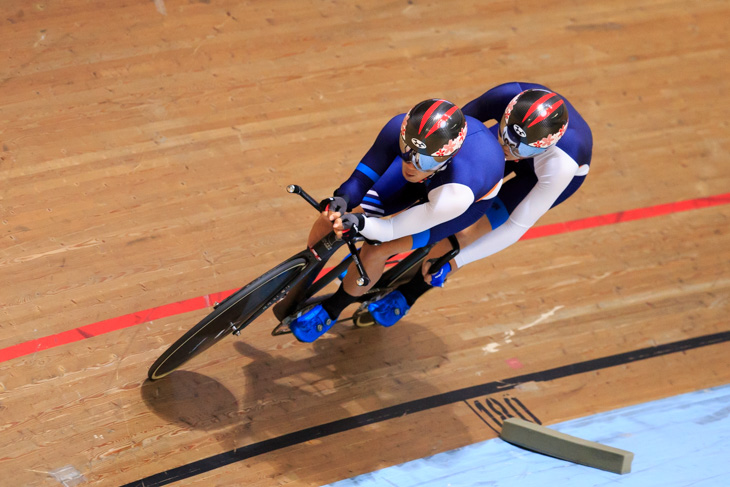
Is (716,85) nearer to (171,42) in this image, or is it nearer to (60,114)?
(171,42)

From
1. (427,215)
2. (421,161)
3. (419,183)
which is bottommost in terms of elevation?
(419,183)

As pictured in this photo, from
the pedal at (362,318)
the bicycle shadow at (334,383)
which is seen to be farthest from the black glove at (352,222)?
the bicycle shadow at (334,383)

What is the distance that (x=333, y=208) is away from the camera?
9.96ft

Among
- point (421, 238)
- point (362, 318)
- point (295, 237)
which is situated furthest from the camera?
point (295, 237)

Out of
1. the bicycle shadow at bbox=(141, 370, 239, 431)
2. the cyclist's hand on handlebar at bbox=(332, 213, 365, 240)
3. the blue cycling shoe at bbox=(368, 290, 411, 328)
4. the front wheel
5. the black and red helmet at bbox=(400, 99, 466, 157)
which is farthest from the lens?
the blue cycling shoe at bbox=(368, 290, 411, 328)

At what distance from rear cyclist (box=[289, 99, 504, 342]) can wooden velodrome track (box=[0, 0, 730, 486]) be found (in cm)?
98

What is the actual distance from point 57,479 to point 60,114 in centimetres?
236

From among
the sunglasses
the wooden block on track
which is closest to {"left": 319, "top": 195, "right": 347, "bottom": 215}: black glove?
the sunglasses

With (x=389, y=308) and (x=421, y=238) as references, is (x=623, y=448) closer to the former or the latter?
(x=389, y=308)

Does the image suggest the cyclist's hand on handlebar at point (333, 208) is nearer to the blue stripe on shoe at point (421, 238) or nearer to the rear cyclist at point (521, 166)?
the blue stripe on shoe at point (421, 238)

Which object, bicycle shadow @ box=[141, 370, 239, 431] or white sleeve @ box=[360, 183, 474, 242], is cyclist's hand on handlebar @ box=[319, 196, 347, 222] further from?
bicycle shadow @ box=[141, 370, 239, 431]

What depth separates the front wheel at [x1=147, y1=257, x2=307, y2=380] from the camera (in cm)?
338

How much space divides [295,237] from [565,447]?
74.8 inches

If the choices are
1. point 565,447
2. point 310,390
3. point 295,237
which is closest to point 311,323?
point 310,390
